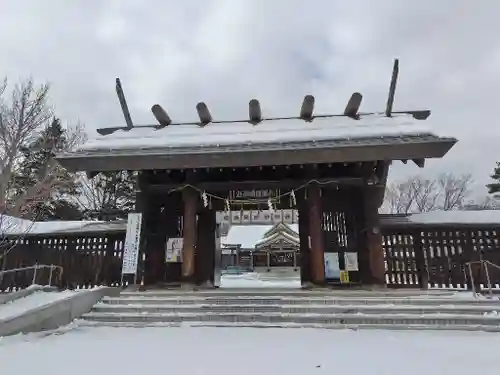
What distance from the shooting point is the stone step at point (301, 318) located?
602 cm

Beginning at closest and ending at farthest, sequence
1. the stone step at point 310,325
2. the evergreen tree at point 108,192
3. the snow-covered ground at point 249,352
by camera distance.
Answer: the snow-covered ground at point 249,352, the stone step at point 310,325, the evergreen tree at point 108,192

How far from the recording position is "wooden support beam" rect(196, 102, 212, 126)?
1100 centimetres

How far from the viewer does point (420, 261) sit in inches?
372

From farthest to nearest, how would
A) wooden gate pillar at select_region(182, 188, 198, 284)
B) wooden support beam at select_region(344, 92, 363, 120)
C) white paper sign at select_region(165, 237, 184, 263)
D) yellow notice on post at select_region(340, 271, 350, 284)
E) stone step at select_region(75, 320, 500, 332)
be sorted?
wooden support beam at select_region(344, 92, 363, 120)
white paper sign at select_region(165, 237, 184, 263)
yellow notice on post at select_region(340, 271, 350, 284)
wooden gate pillar at select_region(182, 188, 198, 284)
stone step at select_region(75, 320, 500, 332)

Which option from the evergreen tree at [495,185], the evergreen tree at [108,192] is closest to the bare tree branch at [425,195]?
the evergreen tree at [495,185]

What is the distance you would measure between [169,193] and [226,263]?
74.4ft

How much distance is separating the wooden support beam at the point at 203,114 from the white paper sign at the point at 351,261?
237 inches

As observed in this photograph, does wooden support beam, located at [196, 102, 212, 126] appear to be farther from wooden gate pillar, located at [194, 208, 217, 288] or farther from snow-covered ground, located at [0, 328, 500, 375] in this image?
snow-covered ground, located at [0, 328, 500, 375]

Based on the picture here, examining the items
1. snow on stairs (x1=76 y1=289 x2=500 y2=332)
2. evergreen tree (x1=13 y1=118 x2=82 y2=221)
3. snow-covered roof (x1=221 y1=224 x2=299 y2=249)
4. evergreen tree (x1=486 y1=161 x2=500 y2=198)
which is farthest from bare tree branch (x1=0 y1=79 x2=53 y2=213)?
evergreen tree (x1=486 y1=161 x2=500 y2=198)

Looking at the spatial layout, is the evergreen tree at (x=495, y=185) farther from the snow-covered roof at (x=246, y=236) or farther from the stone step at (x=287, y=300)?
the stone step at (x=287, y=300)

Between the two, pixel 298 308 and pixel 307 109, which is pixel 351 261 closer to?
pixel 298 308

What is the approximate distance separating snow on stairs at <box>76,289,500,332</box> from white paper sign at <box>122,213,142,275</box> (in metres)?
1.15

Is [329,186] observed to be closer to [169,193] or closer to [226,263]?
[169,193]

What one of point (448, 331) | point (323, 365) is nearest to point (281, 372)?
point (323, 365)
